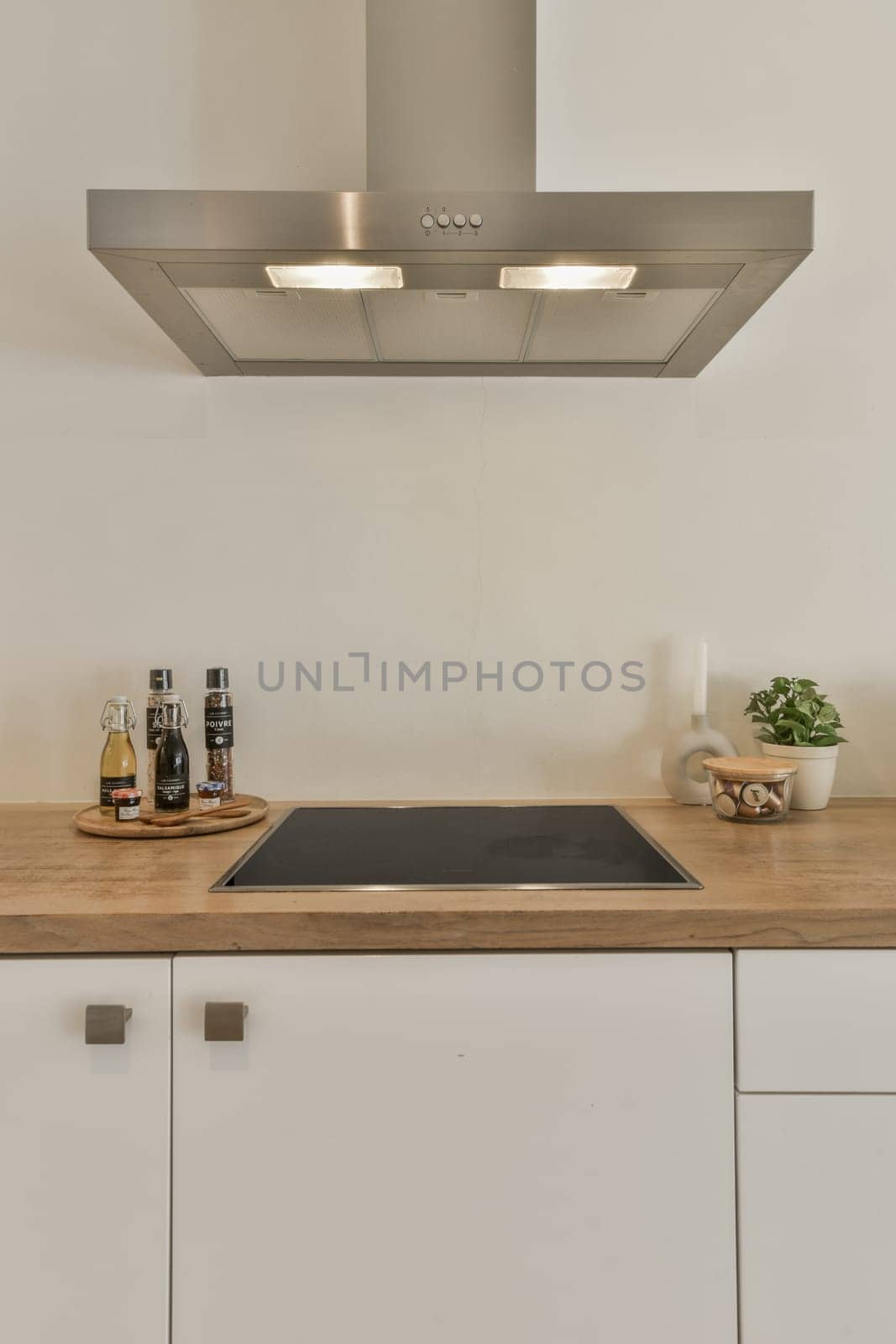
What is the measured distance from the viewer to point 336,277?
1.16 meters

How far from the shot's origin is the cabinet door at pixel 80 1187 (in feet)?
3.08

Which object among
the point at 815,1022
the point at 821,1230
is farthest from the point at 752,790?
the point at 821,1230

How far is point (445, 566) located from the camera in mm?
1575

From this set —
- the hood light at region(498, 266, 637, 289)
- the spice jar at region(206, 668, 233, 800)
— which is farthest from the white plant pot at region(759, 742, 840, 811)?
the spice jar at region(206, 668, 233, 800)

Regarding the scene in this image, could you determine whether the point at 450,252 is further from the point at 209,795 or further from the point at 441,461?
the point at 209,795

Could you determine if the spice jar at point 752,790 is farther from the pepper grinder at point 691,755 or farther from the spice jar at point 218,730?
the spice jar at point 218,730

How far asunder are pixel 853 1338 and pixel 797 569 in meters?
1.12

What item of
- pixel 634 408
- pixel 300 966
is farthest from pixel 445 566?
pixel 300 966

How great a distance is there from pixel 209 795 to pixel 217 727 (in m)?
0.12

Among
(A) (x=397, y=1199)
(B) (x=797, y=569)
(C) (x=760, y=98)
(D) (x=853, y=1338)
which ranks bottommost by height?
(D) (x=853, y=1338)

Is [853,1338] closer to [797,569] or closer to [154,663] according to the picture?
[797,569]

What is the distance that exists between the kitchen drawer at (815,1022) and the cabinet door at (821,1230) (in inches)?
1.6

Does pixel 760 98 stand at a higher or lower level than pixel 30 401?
higher

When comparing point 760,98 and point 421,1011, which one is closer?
point 421,1011
